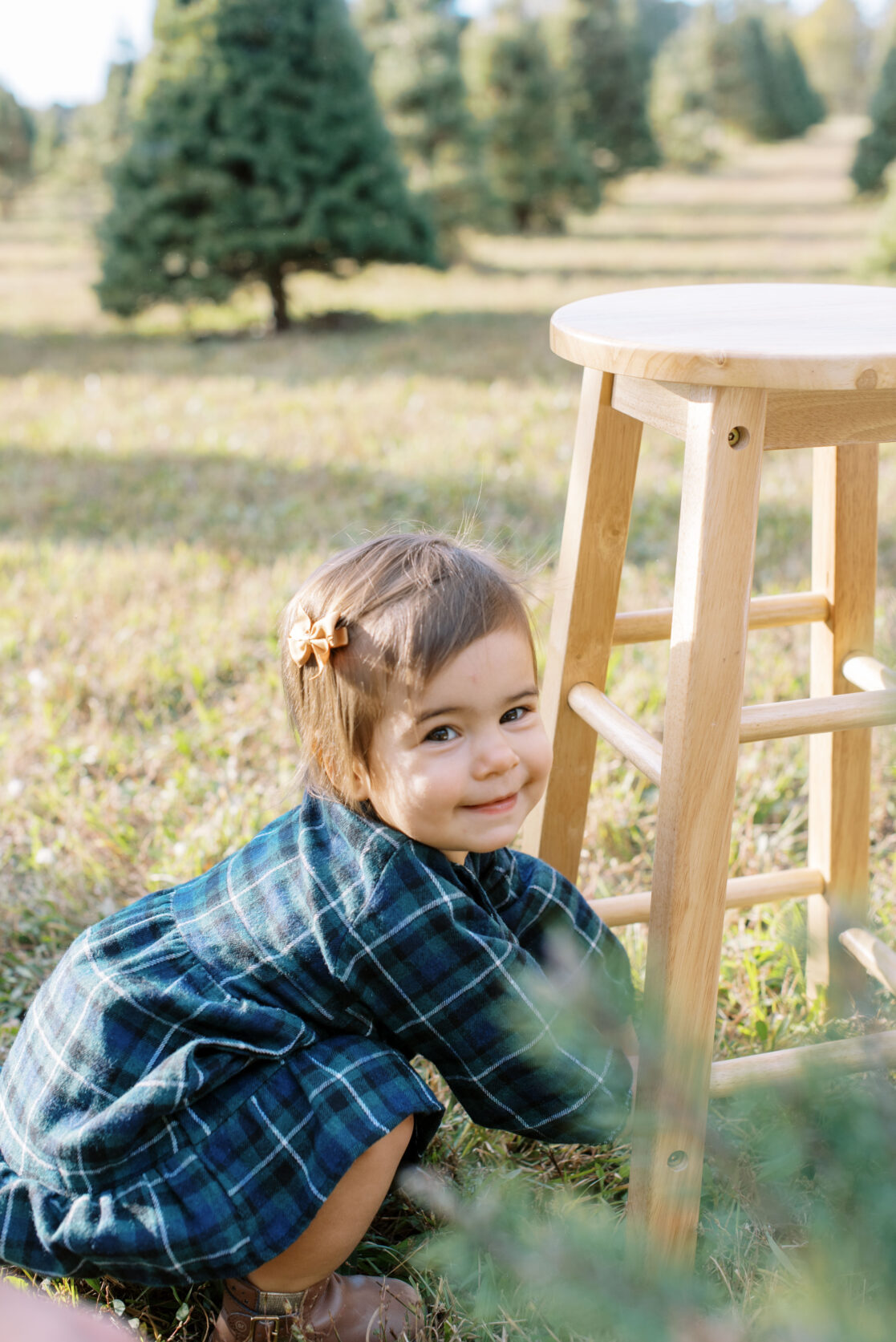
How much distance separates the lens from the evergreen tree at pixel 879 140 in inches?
616

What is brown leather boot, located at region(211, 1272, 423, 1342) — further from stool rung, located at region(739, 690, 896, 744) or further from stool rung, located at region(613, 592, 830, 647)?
stool rung, located at region(613, 592, 830, 647)

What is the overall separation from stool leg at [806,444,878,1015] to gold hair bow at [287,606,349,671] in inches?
29.2

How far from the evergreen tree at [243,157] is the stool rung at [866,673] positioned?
6406 mm

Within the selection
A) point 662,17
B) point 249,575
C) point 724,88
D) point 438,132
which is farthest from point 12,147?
point 662,17

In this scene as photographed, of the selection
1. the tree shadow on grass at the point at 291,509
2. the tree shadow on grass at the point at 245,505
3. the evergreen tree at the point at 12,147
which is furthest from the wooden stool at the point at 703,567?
the evergreen tree at the point at 12,147

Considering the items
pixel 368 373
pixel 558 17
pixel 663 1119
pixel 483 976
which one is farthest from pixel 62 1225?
pixel 558 17

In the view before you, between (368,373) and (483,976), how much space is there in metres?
4.98

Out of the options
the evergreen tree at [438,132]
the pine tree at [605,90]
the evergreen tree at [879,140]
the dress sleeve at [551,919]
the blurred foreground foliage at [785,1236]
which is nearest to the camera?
the blurred foreground foliage at [785,1236]

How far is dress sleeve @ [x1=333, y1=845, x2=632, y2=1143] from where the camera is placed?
1.25 metres

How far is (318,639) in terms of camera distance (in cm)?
125

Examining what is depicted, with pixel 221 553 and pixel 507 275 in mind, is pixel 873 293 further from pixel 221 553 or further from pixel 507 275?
pixel 507 275

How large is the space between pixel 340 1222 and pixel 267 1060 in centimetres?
19

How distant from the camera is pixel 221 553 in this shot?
3.54 metres

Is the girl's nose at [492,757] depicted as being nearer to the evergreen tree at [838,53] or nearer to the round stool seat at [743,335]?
the round stool seat at [743,335]
